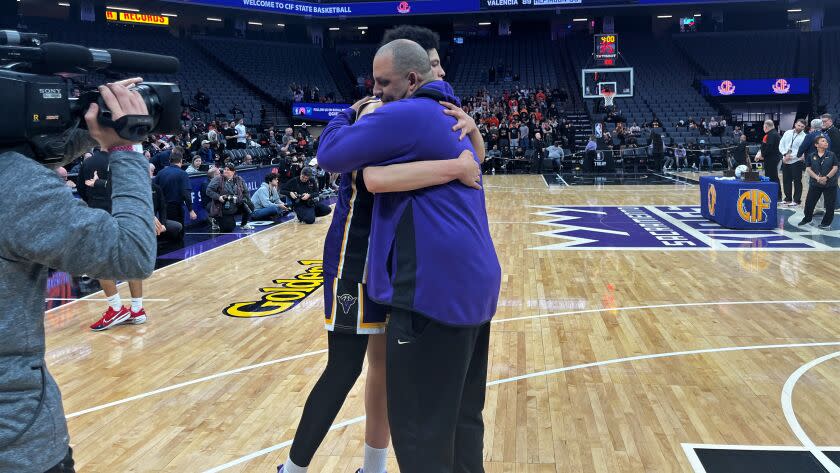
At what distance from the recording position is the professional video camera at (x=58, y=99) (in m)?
1.30

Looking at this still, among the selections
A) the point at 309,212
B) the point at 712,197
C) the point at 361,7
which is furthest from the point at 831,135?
the point at 361,7

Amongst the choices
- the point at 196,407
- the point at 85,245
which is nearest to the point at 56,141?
the point at 85,245

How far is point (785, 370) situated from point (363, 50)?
33258 millimetres

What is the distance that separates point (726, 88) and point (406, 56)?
3115cm

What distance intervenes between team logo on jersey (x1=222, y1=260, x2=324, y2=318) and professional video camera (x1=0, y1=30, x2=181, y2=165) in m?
4.08

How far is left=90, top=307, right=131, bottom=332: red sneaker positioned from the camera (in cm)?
564

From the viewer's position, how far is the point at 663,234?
10.2m

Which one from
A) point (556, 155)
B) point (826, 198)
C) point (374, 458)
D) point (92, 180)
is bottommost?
point (374, 458)

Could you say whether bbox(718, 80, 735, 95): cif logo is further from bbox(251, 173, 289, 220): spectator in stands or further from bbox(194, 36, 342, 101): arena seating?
bbox(251, 173, 289, 220): spectator in stands

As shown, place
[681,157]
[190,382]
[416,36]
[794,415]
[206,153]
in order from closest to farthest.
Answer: [416,36] → [794,415] → [190,382] → [206,153] → [681,157]

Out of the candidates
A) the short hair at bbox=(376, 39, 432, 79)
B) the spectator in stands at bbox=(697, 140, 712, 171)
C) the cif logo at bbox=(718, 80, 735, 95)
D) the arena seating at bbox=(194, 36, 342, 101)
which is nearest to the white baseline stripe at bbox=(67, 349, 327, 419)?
the short hair at bbox=(376, 39, 432, 79)

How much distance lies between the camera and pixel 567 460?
3197mm

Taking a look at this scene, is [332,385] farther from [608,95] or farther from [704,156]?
[608,95]

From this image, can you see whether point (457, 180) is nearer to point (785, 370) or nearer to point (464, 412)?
point (464, 412)
